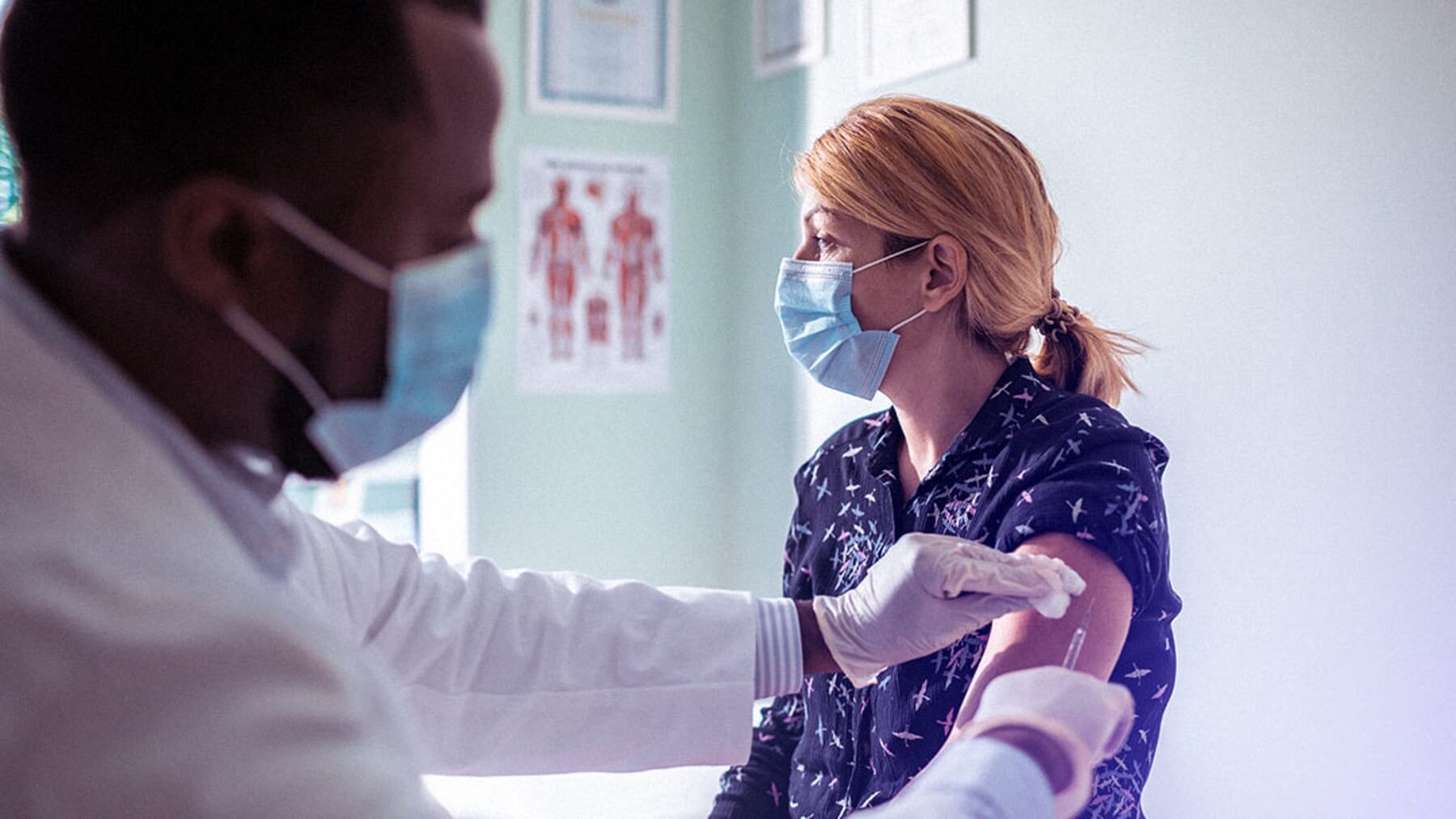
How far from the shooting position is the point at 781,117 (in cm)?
331

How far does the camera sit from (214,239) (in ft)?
2.56

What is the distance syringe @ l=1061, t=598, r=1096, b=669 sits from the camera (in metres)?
1.37

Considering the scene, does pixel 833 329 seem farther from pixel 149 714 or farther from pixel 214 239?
pixel 149 714

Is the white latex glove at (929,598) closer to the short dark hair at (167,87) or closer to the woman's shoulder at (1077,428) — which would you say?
the woman's shoulder at (1077,428)

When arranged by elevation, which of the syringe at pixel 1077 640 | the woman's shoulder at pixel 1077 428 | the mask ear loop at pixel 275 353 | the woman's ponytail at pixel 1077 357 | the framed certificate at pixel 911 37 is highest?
the framed certificate at pixel 911 37

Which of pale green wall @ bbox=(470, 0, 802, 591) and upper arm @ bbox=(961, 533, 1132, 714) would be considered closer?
upper arm @ bbox=(961, 533, 1132, 714)

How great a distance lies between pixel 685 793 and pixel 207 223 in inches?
70.7

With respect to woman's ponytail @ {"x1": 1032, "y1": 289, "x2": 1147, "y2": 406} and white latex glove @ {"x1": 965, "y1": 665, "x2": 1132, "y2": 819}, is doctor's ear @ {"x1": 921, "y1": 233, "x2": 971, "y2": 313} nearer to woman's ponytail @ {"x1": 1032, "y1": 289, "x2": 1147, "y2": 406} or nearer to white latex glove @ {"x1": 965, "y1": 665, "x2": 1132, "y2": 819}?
woman's ponytail @ {"x1": 1032, "y1": 289, "x2": 1147, "y2": 406}

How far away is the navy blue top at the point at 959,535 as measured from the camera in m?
1.48

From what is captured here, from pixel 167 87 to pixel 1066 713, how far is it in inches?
Result: 31.4

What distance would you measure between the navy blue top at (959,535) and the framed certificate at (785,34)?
155 cm

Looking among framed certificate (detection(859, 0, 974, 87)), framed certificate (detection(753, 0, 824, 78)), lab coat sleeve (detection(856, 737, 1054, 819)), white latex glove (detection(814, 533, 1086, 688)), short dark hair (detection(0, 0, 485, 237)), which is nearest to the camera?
short dark hair (detection(0, 0, 485, 237))

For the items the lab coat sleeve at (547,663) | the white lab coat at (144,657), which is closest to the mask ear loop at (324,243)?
the white lab coat at (144,657)

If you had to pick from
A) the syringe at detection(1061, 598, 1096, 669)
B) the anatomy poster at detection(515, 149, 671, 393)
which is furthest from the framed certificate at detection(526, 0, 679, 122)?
the syringe at detection(1061, 598, 1096, 669)
